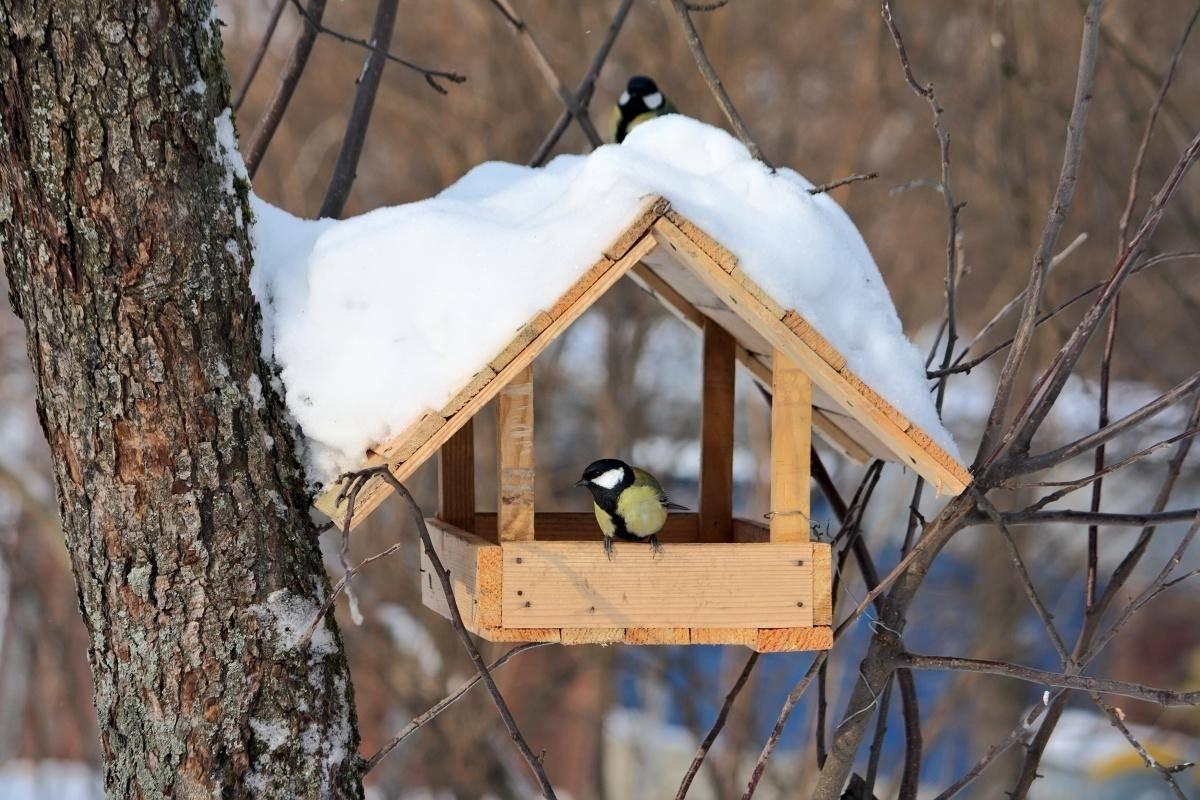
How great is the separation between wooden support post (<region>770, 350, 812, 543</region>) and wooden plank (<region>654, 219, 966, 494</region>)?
105mm

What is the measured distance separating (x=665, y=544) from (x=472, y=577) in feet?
1.26

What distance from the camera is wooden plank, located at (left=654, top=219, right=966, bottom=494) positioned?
2227 mm

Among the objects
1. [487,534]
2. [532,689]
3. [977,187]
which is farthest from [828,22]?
[487,534]

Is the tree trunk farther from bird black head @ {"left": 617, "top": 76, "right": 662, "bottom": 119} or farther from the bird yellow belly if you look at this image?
bird black head @ {"left": 617, "top": 76, "right": 662, "bottom": 119}

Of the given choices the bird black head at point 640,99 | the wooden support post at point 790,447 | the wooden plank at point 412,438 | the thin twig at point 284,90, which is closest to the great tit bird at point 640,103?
the bird black head at point 640,99

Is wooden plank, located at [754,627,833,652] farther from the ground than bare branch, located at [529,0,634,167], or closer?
closer

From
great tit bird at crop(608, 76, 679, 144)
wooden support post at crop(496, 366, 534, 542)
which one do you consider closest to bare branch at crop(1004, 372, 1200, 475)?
wooden support post at crop(496, 366, 534, 542)

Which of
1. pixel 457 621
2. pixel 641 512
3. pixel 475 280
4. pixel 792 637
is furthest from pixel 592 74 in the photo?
pixel 457 621

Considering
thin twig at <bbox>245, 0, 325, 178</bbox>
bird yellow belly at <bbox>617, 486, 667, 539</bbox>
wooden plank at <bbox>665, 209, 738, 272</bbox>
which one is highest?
thin twig at <bbox>245, 0, 325, 178</bbox>

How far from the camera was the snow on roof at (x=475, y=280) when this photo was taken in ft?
7.19

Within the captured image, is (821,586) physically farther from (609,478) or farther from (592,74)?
(592,74)

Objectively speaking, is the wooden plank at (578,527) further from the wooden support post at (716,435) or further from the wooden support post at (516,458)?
the wooden support post at (516,458)

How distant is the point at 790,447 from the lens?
2443mm

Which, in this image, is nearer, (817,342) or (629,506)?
(817,342)
